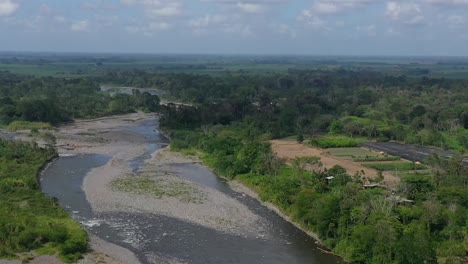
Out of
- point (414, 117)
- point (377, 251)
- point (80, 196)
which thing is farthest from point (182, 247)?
point (414, 117)

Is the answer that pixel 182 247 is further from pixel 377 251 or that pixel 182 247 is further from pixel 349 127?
pixel 349 127

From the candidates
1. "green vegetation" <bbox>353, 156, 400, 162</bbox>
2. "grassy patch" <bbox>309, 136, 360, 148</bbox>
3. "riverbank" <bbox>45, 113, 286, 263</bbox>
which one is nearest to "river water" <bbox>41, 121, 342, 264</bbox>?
"riverbank" <bbox>45, 113, 286, 263</bbox>

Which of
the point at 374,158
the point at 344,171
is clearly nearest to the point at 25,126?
the point at 374,158

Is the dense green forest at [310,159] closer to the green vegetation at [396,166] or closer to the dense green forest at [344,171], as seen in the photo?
the dense green forest at [344,171]

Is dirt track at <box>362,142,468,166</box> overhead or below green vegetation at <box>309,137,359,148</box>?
below

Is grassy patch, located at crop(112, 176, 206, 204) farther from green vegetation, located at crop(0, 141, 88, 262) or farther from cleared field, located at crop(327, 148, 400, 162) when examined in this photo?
cleared field, located at crop(327, 148, 400, 162)

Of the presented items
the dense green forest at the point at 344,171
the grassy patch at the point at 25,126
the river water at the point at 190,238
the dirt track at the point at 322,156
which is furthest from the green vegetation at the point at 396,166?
the grassy patch at the point at 25,126
